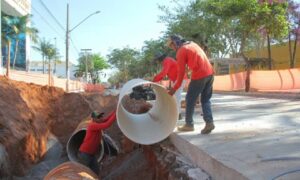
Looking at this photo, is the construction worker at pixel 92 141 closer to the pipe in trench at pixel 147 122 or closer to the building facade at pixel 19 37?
the pipe in trench at pixel 147 122

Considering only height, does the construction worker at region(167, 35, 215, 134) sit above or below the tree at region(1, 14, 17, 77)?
below

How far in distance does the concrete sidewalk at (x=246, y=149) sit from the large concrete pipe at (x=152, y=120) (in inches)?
11.6

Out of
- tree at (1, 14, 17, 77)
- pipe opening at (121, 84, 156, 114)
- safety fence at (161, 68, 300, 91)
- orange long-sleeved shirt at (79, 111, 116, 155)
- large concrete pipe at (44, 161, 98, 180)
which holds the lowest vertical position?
large concrete pipe at (44, 161, 98, 180)

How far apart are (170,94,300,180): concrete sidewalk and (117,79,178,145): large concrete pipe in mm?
295

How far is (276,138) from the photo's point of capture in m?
6.00

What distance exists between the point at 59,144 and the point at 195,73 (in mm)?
6887

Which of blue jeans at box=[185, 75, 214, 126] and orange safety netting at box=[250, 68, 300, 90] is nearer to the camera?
blue jeans at box=[185, 75, 214, 126]

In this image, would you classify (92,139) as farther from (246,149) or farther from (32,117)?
(246,149)

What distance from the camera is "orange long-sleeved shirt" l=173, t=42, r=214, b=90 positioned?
6.48 meters

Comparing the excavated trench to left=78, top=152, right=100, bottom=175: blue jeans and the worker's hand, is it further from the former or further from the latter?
the worker's hand

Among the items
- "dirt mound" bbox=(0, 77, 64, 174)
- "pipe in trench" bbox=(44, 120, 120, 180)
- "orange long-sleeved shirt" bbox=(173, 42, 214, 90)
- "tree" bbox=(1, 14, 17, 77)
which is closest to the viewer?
"pipe in trench" bbox=(44, 120, 120, 180)

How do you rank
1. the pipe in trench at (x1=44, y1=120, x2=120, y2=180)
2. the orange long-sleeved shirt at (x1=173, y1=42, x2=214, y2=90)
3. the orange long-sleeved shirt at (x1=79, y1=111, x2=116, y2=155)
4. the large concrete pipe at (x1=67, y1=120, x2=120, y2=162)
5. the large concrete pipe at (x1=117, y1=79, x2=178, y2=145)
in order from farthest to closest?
the large concrete pipe at (x1=67, y1=120, x2=120, y2=162) → the orange long-sleeved shirt at (x1=79, y1=111, x2=116, y2=155) → the large concrete pipe at (x1=117, y1=79, x2=178, y2=145) → the orange long-sleeved shirt at (x1=173, y1=42, x2=214, y2=90) → the pipe in trench at (x1=44, y1=120, x2=120, y2=180)

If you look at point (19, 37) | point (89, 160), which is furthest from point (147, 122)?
point (19, 37)

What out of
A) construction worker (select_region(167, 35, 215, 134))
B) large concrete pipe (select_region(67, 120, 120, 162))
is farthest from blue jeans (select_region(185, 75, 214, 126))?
large concrete pipe (select_region(67, 120, 120, 162))
